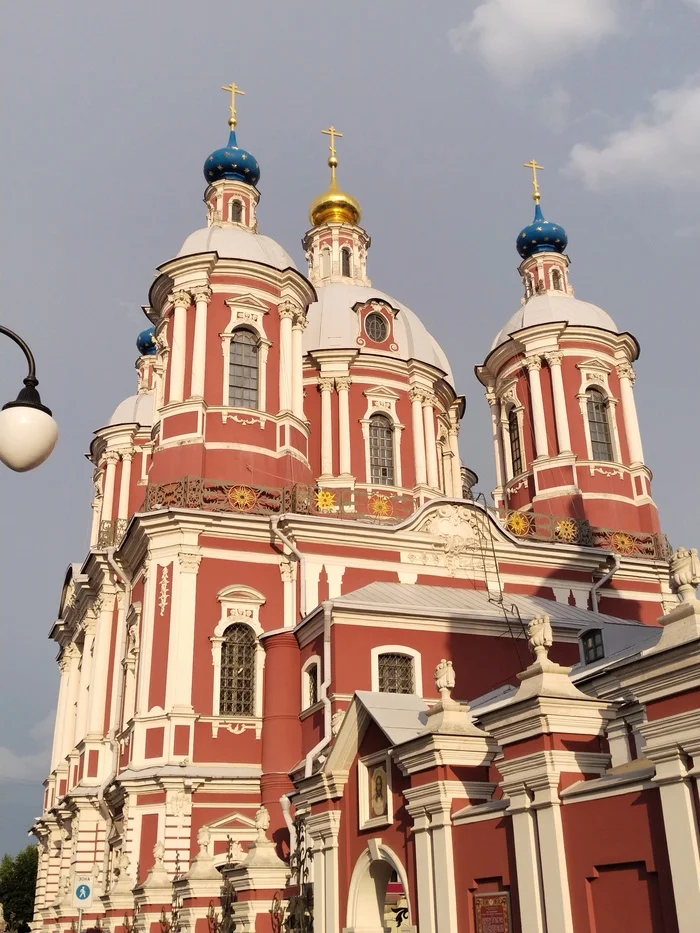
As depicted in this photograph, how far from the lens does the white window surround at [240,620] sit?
2098cm

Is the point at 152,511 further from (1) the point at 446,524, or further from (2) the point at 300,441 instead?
(1) the point at 446,524

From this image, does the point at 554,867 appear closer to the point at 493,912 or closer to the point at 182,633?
the point at 493,912

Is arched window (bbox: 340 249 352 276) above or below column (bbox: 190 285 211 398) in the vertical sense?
above

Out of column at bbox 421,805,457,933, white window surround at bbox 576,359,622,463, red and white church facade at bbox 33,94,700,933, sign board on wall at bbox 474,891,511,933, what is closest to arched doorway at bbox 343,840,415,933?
red and white church facade at bbox 33,94,700,933

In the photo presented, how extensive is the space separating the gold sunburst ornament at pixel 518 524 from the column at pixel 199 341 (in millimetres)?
8451

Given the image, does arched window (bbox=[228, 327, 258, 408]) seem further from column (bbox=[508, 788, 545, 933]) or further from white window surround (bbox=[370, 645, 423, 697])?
column (bbox=[508, 788, 545, 933])

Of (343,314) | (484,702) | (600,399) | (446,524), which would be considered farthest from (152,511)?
(600,399)

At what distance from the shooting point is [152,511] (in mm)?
21781

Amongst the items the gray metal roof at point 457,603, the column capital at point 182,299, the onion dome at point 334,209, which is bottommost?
the gray metal roof at point 457,603

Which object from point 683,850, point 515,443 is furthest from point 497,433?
point 683,850

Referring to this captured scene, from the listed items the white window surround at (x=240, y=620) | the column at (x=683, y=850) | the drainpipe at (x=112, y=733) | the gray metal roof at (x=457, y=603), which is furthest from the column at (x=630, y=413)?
the column at (x=683, y=850)

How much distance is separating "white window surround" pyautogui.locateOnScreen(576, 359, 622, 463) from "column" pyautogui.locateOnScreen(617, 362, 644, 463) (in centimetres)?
31

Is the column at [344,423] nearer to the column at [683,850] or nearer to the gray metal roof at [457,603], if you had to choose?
the gray metal roof at [457,603]

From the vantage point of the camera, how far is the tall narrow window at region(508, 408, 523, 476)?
29.5 meters
